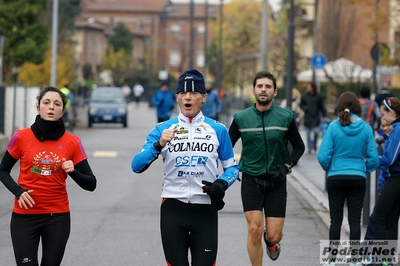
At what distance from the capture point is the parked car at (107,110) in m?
36.5

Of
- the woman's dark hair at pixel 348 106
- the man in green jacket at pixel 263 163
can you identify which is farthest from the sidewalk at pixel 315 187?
the man in green jacket at pixel 263 163

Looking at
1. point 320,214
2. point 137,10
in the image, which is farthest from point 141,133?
point 137,10

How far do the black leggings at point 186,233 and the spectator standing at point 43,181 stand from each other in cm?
65

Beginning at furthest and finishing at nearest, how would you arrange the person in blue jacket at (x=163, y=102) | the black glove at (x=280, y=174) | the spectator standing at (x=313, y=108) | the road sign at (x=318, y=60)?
the road sign at (x=318, y=60), the spectator standing at (x=313, y=108), the person in blue jacket at (x=163, y=102), the black glove at (x=280, y=174)

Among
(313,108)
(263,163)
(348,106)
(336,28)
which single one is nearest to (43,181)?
(263,163)

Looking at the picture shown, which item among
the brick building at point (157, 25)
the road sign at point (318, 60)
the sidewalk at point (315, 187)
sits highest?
the brick building at point (157, 25)

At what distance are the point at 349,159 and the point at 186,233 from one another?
2947 millimetres

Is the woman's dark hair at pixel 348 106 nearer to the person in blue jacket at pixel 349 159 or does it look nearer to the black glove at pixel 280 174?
the person in blue jacket at pixel 349 159

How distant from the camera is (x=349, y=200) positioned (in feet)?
28.1

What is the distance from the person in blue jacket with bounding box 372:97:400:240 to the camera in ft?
27.5

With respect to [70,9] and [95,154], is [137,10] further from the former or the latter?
[95,154]

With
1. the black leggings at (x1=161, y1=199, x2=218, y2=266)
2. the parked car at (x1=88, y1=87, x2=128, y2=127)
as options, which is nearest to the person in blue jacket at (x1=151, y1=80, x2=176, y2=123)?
the parked car at (x1=88, y1=87, x2=128, y2=127)

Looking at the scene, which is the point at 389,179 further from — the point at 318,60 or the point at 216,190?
the point at 318,60

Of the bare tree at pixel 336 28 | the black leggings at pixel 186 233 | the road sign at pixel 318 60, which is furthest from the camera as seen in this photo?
the bare tree at pixel 336 28
